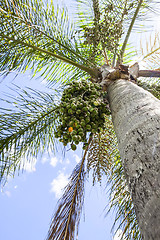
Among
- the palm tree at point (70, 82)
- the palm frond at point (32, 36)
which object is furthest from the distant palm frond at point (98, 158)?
the palm frond at point (32, 36)

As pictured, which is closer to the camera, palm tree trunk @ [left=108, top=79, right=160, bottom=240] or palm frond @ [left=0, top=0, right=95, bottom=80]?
palm tree trunk @ [left=108, top=79, right=160, bottom=240]

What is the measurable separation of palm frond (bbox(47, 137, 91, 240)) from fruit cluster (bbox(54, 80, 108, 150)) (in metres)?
1.12

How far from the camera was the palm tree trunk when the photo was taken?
77cm

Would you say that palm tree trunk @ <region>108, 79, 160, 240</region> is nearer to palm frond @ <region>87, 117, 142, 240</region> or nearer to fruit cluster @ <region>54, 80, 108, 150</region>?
fruit cluster @ <region>54, 80, 108, 150</region>

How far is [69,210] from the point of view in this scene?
2.59m

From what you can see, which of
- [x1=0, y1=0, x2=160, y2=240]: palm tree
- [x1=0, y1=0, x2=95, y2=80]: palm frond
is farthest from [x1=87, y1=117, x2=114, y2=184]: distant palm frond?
[x1=0, y1=0, x2=95, y2=80]: palm frond

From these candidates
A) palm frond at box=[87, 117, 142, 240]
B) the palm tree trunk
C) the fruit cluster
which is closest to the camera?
the palm tree trunk

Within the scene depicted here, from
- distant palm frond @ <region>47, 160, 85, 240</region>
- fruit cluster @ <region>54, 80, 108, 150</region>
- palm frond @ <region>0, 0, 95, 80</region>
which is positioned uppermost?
palm frond @ <region>0, 0, 95, 80</region>

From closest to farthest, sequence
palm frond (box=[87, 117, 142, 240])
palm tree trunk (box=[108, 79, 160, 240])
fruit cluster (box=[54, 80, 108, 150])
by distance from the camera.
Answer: palm tree trunk (box=[108, 79, 160, 240])
fruit cluster (box=[54, 80, 108, 150])
palm frond (box=[87, 117, 142, 240])

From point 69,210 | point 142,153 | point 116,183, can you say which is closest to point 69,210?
point 69,210

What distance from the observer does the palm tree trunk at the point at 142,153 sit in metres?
0.77

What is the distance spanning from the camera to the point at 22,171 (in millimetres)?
3045

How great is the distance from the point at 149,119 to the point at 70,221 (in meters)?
1.89

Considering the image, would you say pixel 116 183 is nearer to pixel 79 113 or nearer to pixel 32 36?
pixel 79 113
